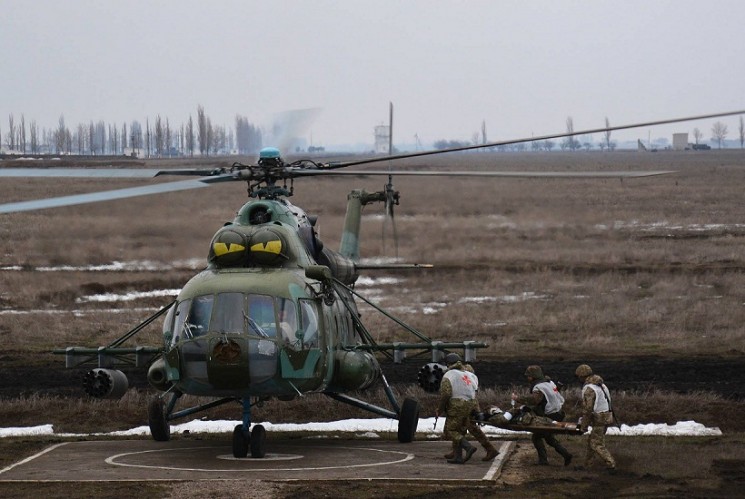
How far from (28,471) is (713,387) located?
14.2 meters

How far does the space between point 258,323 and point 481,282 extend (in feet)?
82.6

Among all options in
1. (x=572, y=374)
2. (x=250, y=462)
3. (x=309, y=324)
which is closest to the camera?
(x=250, y=462)

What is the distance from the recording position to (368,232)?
40.2 metres

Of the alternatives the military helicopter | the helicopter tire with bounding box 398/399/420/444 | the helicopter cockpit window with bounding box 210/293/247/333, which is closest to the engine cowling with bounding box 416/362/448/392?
the military helicopter

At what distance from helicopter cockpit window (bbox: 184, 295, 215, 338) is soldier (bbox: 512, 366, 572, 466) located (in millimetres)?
4575

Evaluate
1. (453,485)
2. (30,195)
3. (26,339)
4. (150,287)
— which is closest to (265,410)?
(453,485)

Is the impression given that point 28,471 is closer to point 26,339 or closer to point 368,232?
point 26,339

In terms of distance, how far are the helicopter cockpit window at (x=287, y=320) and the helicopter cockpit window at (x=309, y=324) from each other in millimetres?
203

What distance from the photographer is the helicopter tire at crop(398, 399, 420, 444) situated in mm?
20422

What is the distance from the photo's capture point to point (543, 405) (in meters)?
18.1

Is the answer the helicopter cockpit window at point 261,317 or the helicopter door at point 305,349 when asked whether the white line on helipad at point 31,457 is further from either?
the helicopter door at point 305,349

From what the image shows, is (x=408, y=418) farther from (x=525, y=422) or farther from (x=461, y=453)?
(x=525, y=422)

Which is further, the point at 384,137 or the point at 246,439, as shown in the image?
the point at 384,137

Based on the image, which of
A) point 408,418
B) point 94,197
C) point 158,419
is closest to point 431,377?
point 408,418
